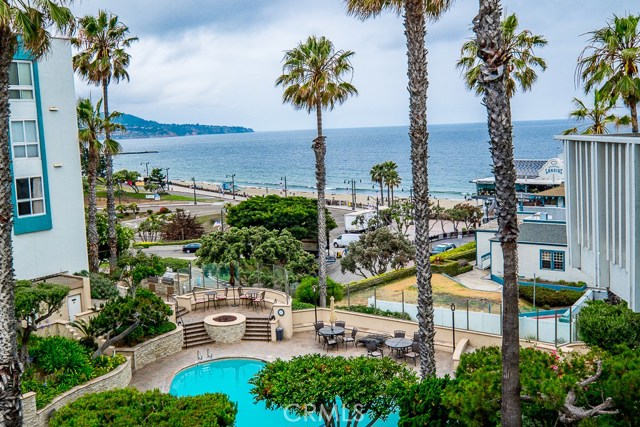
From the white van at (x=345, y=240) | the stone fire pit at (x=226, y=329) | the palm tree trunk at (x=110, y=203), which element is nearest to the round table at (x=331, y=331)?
the stone fire pit at (x=226, y=329)

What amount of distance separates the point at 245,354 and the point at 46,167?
1303 cm

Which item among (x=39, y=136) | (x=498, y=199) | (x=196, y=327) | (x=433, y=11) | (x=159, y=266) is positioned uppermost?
(x=433, y=11)

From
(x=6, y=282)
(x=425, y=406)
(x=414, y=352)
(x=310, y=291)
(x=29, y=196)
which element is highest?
(x=29, y=196)

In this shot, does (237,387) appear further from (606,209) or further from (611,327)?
(606,209)

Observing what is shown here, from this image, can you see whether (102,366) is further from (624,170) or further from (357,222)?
(357,222)

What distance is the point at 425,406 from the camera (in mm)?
12023

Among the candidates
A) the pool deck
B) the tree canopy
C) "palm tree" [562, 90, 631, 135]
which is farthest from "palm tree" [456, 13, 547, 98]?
the tree canopy

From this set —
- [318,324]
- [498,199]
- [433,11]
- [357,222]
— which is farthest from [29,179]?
[357,222]

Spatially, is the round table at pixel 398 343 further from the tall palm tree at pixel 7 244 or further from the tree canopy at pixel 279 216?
the tree canopy at pixel 279 216

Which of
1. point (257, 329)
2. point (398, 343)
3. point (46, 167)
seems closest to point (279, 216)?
point (46, 167)

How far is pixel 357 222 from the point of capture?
219 feet

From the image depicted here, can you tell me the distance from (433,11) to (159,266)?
1707 centimetres

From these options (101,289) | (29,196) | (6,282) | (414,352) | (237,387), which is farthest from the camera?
(101,289)

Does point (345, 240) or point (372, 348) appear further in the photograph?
point (345, 240)
